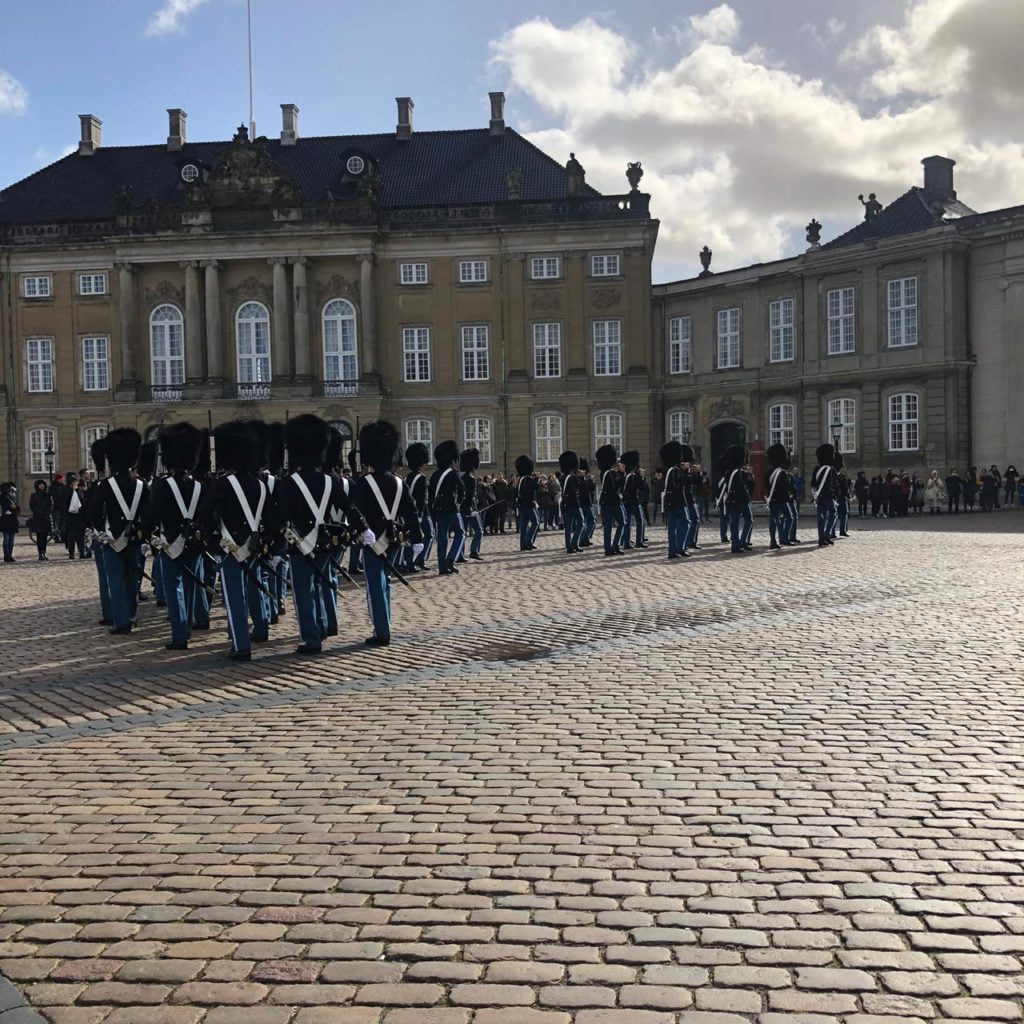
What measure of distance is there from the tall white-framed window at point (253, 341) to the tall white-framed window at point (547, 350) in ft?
35.5

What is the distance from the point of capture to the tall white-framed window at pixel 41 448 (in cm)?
4591

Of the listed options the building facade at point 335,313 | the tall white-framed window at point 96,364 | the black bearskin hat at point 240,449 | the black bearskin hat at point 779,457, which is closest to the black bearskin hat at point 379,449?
the black bearskin hat at point 240,449

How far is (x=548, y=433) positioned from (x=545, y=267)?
21.4 feet

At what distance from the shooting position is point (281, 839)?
4.81 meters

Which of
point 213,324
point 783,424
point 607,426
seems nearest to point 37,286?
point 213,324

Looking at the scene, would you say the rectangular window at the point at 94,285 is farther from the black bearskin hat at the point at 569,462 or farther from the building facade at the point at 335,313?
the black bearskin hat at the point at 569,462

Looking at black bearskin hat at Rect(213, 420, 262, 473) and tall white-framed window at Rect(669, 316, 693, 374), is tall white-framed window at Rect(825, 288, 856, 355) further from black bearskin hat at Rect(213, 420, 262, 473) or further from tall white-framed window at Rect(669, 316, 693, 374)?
black bearskin hat at Rect(213, 420, 262, 473)

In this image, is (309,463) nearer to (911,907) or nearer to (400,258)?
(911,907)

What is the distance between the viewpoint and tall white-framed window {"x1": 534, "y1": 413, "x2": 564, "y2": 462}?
45.1 meters

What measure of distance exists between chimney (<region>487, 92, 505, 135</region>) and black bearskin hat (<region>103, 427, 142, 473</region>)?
132 feet

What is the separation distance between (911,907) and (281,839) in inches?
99.4

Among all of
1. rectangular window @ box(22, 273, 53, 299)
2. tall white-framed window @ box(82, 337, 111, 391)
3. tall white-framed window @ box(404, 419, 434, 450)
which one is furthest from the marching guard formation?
rectangular window @ box(22, 273, 53, 299)

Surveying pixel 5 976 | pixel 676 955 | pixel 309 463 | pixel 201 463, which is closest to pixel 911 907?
pixel 676 955

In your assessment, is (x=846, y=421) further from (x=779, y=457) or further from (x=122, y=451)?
(x=122, y=451)
